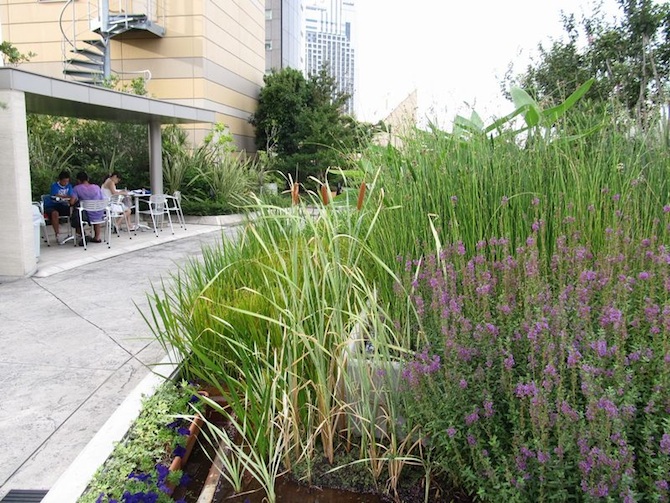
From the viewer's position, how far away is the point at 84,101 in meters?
8.00

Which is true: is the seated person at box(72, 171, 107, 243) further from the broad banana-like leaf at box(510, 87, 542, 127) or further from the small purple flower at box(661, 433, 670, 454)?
the small purple flower at box(661, 433, 670, 454)

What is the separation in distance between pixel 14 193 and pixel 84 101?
2.10m

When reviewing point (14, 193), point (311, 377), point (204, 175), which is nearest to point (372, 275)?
point (311, 377)

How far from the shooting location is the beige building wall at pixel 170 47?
17266mm

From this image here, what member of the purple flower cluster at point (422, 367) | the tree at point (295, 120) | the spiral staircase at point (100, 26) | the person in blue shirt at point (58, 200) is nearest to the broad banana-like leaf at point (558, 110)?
the purple flower cluster at point (422, 367)

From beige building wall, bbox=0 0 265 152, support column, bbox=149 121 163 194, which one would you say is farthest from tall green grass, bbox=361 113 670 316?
beige building wall, bbox=0 0 265 152

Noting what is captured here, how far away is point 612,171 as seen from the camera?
288cm

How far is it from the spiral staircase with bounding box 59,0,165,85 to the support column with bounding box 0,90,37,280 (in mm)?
9172

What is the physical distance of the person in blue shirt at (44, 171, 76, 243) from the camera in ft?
30.4

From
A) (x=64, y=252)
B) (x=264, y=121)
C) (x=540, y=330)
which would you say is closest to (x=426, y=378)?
(x=540, y=330)

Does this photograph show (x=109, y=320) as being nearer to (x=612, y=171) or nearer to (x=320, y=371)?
(x=320, y=371)

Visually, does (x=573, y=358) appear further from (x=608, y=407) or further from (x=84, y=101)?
(x=84, y=101)

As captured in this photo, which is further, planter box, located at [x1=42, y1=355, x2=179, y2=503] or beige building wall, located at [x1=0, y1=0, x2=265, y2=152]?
beige building wall, located at [x1=0, y1=0, x2=265, y2=152]

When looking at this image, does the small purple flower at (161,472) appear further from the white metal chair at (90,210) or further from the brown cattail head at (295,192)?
the white metal chair at (90,210)
